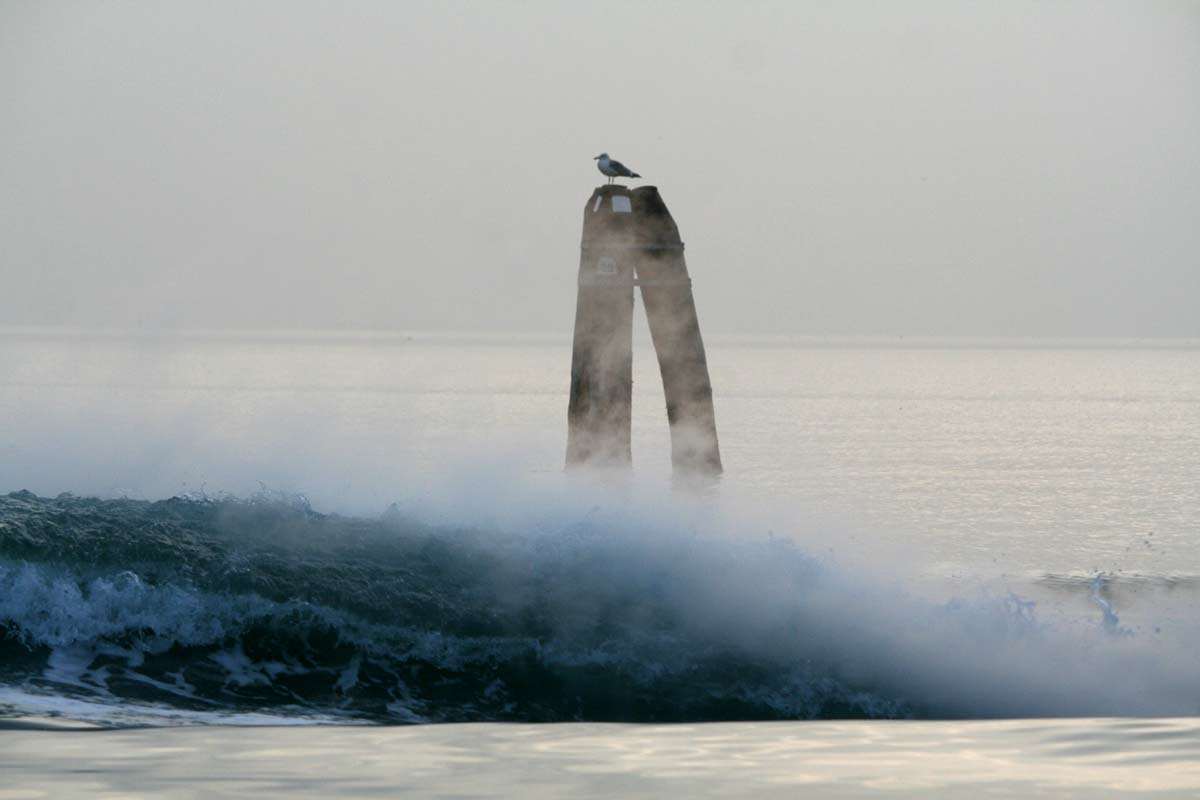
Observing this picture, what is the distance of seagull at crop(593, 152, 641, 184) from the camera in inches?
945

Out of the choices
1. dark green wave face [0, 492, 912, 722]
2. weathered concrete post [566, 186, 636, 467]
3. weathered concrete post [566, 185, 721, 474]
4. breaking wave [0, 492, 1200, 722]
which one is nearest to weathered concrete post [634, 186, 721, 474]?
weathered concrete post [566, 185, 721, 474]

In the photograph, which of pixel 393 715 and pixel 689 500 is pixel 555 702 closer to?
pixel 393 715

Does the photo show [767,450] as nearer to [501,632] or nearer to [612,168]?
[612,168]

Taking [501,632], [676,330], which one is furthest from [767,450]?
[501,632]

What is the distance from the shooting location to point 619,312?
24156mm

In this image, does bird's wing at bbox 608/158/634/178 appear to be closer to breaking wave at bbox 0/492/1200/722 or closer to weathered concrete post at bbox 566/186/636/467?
weathered concrete post at bbox 566/186/636/467

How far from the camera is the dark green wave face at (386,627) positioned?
13.2 meters

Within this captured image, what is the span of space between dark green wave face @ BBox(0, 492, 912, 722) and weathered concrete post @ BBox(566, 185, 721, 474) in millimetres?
8298

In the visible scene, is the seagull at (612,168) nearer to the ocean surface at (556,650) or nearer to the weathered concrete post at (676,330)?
the weathered concrete post at (676,330)

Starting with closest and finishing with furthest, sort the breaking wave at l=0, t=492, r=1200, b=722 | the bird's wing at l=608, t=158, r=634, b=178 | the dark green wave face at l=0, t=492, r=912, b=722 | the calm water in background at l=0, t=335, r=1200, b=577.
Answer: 1. the dark green wave face at l=0, t=492, r=912, b=722
2. the breaking wave at l=0, t=492, r=1200, b=722
3. the bird's wing at l=608, t=158, r=634, b=178
4. the calm water in background at l=0, t=335, r=1200, b=577

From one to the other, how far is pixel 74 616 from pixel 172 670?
1.19 metres

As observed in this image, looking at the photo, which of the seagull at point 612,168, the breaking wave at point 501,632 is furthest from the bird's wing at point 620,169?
the breaking wave at point 501,632

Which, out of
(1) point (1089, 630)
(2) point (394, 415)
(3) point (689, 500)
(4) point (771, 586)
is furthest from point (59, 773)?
(2) point (394, 415)

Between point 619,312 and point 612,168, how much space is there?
212 cm
